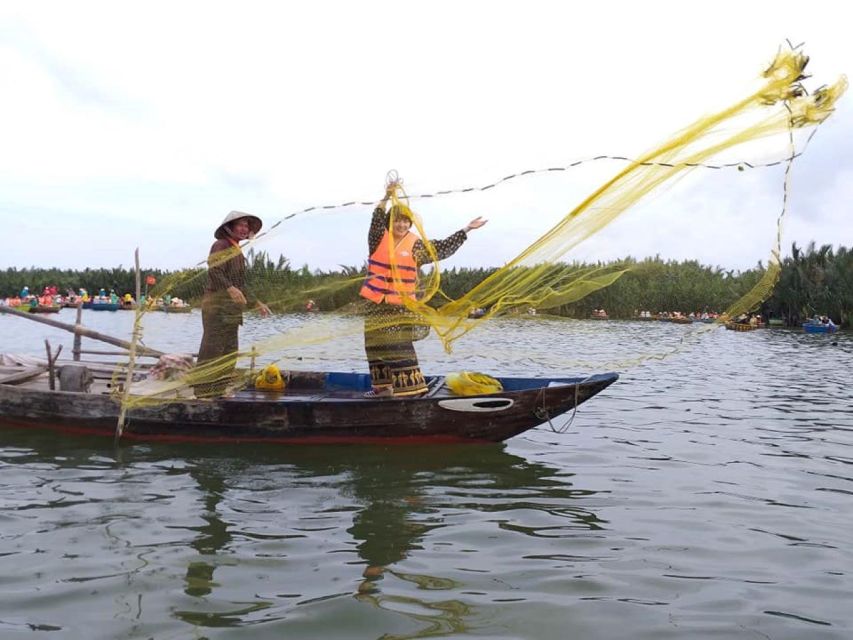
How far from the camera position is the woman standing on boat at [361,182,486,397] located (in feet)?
21.0

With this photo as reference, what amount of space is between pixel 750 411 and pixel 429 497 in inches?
236

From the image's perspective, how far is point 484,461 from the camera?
6.75m

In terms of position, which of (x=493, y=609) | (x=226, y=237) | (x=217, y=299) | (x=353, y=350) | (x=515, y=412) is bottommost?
(x=493, y=609)

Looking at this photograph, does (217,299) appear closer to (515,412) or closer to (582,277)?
(515,412)

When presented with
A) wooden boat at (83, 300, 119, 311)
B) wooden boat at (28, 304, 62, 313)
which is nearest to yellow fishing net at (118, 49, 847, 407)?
wooden boat at (28, 304, 62, 313)

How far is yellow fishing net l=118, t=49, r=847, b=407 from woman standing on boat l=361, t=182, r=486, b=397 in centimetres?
3

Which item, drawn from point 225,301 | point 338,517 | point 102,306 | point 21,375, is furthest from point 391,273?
point 102,306

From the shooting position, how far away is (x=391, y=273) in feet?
21.0

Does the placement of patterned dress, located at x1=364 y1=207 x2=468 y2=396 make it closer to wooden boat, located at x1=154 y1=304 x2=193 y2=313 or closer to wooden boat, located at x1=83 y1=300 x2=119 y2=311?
wooden boat, located at x1=154 y1=304 x2=193 y2=313

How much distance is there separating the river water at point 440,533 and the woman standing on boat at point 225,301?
238mm

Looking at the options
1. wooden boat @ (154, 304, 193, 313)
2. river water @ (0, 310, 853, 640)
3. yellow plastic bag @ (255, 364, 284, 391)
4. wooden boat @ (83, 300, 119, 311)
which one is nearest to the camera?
river water @ (0, 310, 853, 640)

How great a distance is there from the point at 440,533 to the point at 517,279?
189 cm

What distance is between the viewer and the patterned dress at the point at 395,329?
6496 mm

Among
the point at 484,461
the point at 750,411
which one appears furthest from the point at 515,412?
the point at 750,411
